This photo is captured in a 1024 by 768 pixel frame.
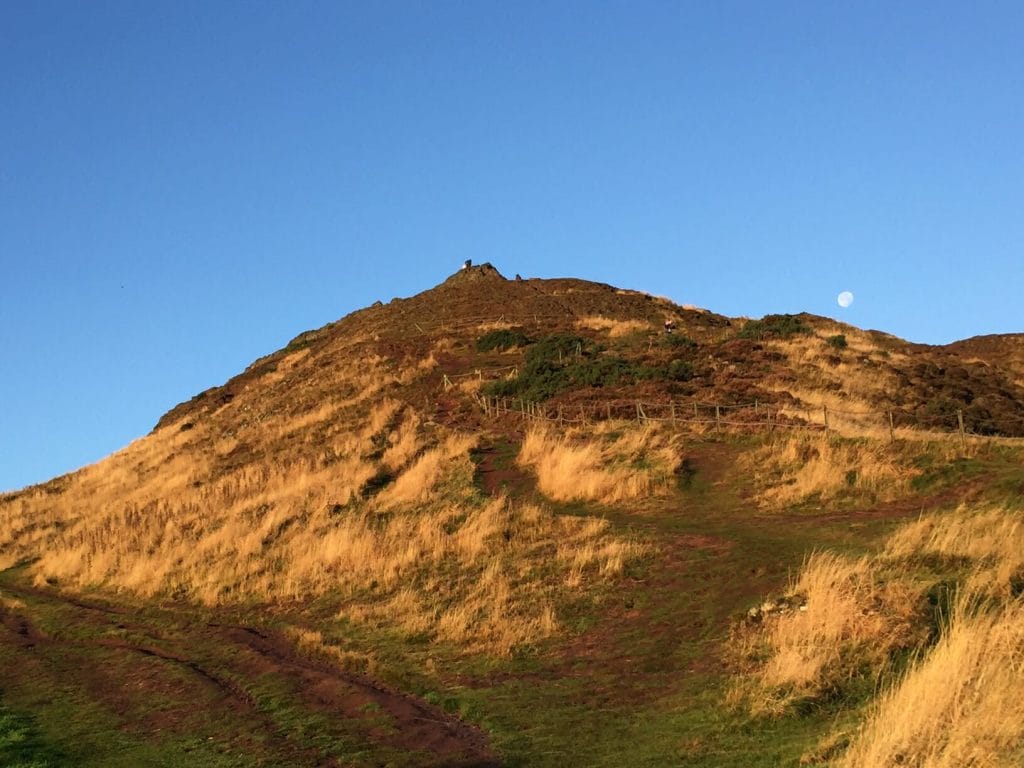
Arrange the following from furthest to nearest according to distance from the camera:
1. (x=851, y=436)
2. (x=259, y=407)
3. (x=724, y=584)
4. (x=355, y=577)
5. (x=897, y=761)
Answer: (x=259, y=407)
(x=851, y=436)
(x=355, y=577)
(x=724, y=584)
(x=897, y=761)

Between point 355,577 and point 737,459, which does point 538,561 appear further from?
point 737,459

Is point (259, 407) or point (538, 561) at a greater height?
point (259, 407)

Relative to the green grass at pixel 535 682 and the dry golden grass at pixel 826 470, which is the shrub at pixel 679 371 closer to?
the dry golden grass at pixel 826 470

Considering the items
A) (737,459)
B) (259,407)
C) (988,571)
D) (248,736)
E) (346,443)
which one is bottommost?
(248,736)

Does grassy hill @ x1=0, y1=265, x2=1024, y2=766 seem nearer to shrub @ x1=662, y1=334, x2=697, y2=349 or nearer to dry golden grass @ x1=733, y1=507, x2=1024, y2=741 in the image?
dry golden grass @ x1=733, y1=507, x2=1024, y2=741

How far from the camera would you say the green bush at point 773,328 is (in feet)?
154

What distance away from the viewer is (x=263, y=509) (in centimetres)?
2728

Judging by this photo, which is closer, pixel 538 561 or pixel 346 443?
pixel 538 561

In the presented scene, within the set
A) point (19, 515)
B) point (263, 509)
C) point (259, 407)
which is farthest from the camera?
point (259, 407)

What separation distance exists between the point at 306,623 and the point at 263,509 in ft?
33.5

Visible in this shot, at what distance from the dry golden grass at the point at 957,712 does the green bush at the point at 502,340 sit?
39.9m

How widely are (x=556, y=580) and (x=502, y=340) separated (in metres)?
33.0

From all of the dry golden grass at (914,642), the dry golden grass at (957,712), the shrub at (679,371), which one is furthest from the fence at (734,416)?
the dry golden grass at (957,712)

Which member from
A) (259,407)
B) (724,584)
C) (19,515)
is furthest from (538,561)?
(259,407)
